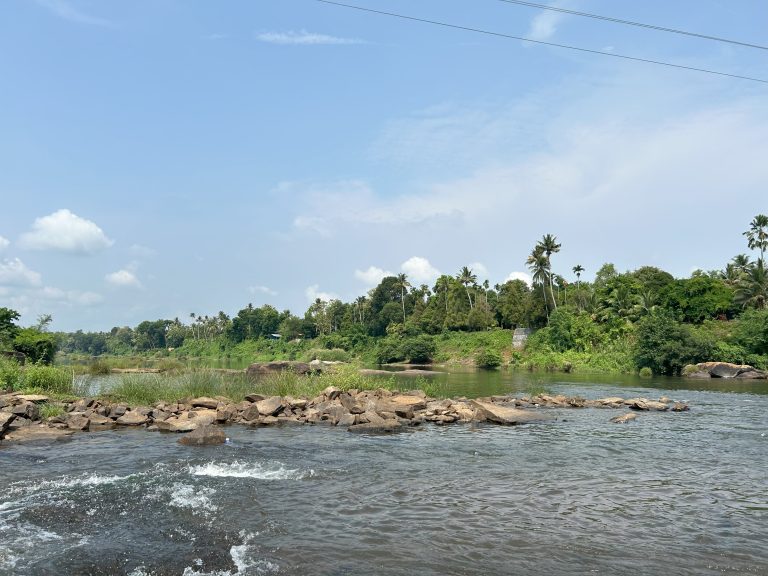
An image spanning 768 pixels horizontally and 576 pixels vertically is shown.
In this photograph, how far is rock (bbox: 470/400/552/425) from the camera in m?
22.6

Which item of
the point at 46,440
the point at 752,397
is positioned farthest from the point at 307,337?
the point at 46,440

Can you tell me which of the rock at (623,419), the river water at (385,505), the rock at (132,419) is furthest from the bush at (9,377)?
the rock at (623,419)

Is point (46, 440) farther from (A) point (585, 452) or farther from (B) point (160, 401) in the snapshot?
(A) point (585, 452)

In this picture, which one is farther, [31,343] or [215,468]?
[31,343]

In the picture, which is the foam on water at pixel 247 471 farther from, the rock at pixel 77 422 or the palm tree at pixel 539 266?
the palm tree at pixel 539 266

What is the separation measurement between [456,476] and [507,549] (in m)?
4.79

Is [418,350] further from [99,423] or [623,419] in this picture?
[99,423]

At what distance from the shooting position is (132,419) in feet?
68.5

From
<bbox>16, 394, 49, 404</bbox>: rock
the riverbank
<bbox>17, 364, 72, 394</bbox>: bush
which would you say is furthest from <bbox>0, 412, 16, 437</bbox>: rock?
<bbox>17, 364, 72, 394</bbox>: bush

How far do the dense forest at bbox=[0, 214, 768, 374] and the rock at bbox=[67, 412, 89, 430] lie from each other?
2258cm

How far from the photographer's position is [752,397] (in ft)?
114

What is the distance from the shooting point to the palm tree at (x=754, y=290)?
74375mm

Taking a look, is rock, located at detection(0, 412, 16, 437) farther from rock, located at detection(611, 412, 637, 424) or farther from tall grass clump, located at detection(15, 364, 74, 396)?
→ rock, located at detection(611, 412, 637, 424)

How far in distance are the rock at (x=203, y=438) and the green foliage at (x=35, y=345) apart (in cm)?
3234
